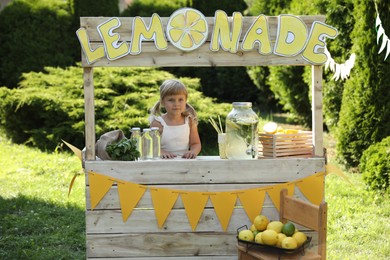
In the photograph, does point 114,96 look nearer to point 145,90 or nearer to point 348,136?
point 145,90

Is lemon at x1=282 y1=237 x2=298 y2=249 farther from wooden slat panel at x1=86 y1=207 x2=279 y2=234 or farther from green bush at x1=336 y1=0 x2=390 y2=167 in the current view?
green bush at x1=336 y1=0 x2=390 y2=167

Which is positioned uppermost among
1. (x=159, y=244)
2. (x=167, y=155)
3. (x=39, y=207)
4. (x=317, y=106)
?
(x=317, y=106)

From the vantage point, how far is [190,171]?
3.57 m

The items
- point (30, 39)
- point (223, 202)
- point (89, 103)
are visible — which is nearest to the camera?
point (89, 103)

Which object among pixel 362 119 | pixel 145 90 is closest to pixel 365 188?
pixel 362 119

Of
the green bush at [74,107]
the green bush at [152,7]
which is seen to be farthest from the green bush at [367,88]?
the green bush at [152,7]

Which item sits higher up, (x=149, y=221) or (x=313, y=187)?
(x=313, y=187)

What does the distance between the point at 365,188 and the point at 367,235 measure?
49.6 inches

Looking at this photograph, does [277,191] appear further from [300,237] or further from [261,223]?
[300,237]

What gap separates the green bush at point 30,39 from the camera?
36.1ft

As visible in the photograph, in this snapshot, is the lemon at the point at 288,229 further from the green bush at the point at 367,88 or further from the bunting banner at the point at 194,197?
the green bush at the point at 367,88

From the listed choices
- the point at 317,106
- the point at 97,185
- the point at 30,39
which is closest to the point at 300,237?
the point at 317,106

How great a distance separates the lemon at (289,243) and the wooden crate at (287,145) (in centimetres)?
57

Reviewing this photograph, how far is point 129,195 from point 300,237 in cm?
97
